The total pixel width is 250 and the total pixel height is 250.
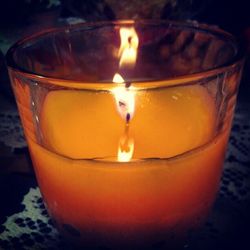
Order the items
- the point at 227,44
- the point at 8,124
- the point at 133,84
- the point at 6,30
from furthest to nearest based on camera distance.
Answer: the point at 6,30, the point at 8,124, the point at 227,44, the point at 133,84

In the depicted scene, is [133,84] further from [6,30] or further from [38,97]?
[6,30]

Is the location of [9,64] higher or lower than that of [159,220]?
higher

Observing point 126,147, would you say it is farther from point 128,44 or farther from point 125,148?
point 128,44

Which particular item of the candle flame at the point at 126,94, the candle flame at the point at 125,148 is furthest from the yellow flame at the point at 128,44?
the candle flame at the point at 125,148

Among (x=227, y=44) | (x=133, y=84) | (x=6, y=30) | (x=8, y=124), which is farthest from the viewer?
(x=6, y=30)

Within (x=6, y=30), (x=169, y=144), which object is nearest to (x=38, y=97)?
(x=169, y=144)

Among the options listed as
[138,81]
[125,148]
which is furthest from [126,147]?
[138,81]

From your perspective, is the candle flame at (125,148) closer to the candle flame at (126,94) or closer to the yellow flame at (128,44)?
the candle flame at (126,94)
